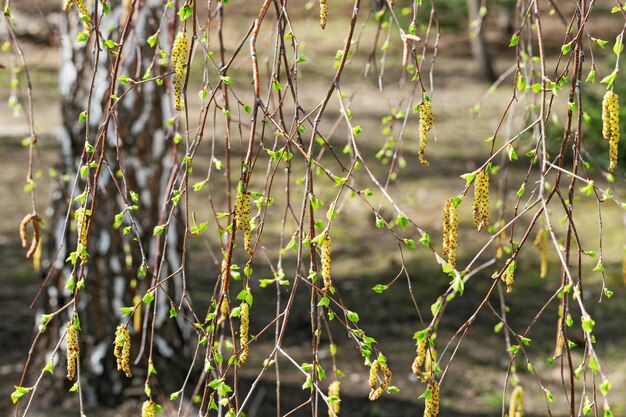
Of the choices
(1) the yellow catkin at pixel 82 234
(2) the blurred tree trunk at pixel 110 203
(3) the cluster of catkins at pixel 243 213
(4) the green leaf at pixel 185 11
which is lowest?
(2) the blurred tree trunk at pixel 110 203

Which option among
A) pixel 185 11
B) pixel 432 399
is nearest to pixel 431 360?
pixel 432 399

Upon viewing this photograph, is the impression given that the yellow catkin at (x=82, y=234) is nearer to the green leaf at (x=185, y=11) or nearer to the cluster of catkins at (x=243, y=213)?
the cluster of catkins at (x=243, y=213)

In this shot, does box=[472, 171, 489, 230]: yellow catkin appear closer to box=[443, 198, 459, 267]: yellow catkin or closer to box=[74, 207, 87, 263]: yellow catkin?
box=[443, 198, 459, 267]: yellow catkin

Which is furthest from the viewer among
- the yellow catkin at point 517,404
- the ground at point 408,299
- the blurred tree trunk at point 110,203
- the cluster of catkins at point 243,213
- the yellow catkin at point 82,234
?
the ground at point 408,299

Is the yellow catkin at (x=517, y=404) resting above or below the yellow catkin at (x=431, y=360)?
below

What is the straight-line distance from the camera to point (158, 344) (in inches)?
175

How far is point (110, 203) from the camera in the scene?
4.16 m

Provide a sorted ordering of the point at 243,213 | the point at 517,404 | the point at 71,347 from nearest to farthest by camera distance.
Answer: the point at 243,213, the point at 71,347, the point at 517,404

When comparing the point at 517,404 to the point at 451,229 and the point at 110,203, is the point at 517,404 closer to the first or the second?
the point at 451,229

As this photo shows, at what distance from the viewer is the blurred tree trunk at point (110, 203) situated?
4105 mm

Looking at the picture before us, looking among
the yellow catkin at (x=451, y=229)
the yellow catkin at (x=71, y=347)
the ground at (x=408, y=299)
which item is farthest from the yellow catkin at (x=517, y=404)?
the ground at (x=408, y=299)

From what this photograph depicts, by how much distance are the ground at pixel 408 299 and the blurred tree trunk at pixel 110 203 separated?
0.34 metres

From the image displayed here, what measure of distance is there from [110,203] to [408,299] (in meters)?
2.48

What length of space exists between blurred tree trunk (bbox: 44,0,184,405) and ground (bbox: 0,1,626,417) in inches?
13.3
